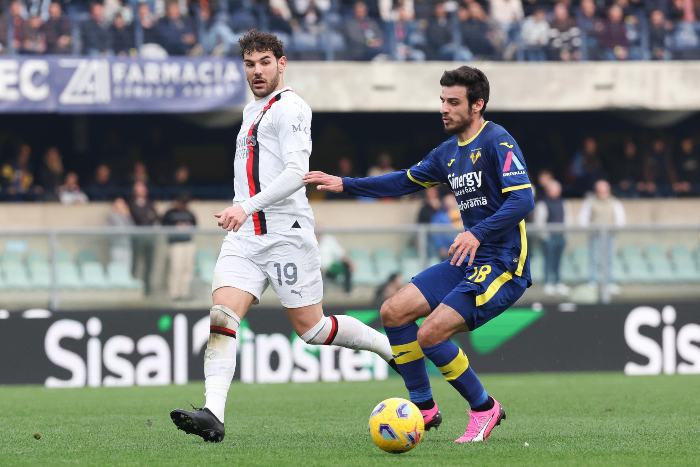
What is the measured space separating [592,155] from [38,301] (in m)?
10.9

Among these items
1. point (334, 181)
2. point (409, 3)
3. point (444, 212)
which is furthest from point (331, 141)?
point (334, 181)

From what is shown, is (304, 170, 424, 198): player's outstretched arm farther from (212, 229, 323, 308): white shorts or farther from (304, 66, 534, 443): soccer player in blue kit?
(212, 229, 323, 308): white shorts

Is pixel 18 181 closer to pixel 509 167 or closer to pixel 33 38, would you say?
pixel 33 38

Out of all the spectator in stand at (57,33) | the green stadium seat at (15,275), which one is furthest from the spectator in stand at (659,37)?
the green stadium seat at (15,275)

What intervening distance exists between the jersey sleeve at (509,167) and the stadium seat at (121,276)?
8.16m

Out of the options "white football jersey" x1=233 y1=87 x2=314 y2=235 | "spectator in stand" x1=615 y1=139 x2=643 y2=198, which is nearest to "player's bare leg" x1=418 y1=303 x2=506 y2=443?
"white football jersey" x1=233 y1=87 x2=314 y2=235

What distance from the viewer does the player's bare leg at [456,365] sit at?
805 centimetres

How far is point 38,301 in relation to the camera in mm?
15516

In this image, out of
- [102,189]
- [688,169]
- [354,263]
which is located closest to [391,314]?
[354,263]

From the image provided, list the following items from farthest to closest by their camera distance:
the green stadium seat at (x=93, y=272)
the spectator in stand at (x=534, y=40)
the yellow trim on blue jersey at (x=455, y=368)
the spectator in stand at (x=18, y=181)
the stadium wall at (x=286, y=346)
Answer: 1. the spectator in stand at (x=534, y=40)
2. the spectator in stand at (x=18, y=181)
3. the green stadium seat at (x=93, y=272)
4. the stadium wall at (x=286, y=346)
5. the yellow trim on blue jersey at (x=455, y=368)

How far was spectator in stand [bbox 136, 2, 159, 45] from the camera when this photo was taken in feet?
71.7

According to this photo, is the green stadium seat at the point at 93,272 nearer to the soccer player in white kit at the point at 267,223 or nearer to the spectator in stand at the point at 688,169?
the soccer player in white kit at the point at 267,223

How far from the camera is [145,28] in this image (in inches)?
863

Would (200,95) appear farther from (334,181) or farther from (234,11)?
(334,181)
